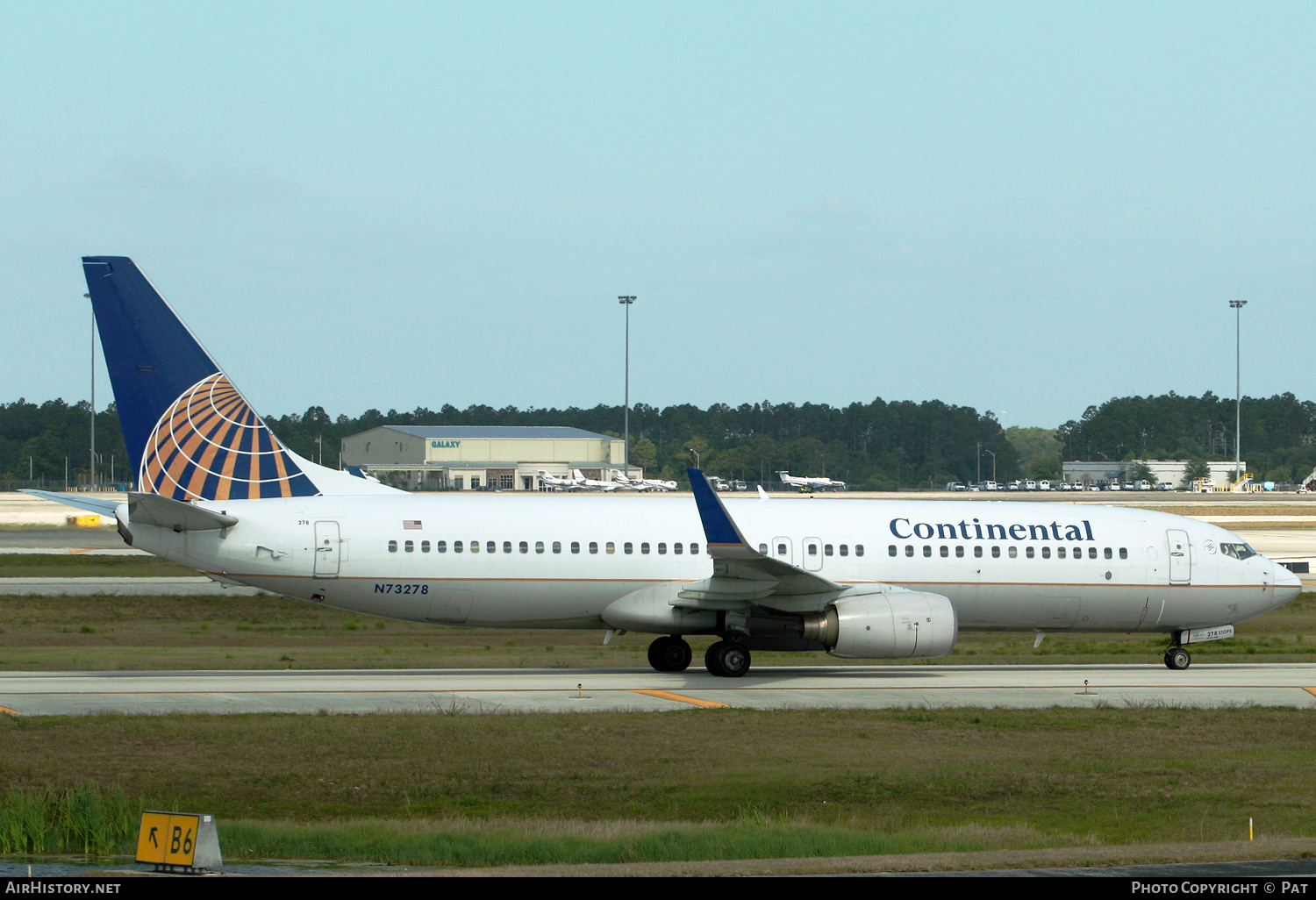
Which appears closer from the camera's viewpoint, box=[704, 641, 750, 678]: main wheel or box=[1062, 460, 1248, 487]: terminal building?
box=[704, 641, 750, 678]: main wheel

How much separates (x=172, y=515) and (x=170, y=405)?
2.36 m

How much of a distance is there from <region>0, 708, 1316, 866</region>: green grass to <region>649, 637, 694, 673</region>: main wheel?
6191mm

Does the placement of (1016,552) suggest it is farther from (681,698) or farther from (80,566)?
(80,566)

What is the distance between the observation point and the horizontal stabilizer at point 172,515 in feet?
76.4

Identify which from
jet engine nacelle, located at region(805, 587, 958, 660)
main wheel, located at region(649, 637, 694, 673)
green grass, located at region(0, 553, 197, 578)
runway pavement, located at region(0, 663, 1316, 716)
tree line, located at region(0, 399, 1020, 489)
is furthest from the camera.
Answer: tree line, located at region(0, 399, 1020, 489)

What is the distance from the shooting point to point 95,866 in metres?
10.5

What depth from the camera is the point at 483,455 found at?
12594 centimetres

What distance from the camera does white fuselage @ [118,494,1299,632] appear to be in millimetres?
24750

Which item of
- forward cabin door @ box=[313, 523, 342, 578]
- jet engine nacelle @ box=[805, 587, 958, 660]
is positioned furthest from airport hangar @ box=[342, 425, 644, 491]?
jet engine nacelle @ box=[805, 587, 958, 660]

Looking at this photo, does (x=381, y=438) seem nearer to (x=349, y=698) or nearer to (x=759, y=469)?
(x=759, y=469)

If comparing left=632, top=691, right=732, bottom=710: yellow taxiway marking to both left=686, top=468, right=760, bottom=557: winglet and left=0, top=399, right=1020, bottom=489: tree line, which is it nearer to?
left=686, top=468, right=760, bottom=557: winglet

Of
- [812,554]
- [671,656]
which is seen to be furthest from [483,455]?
[812,554]
